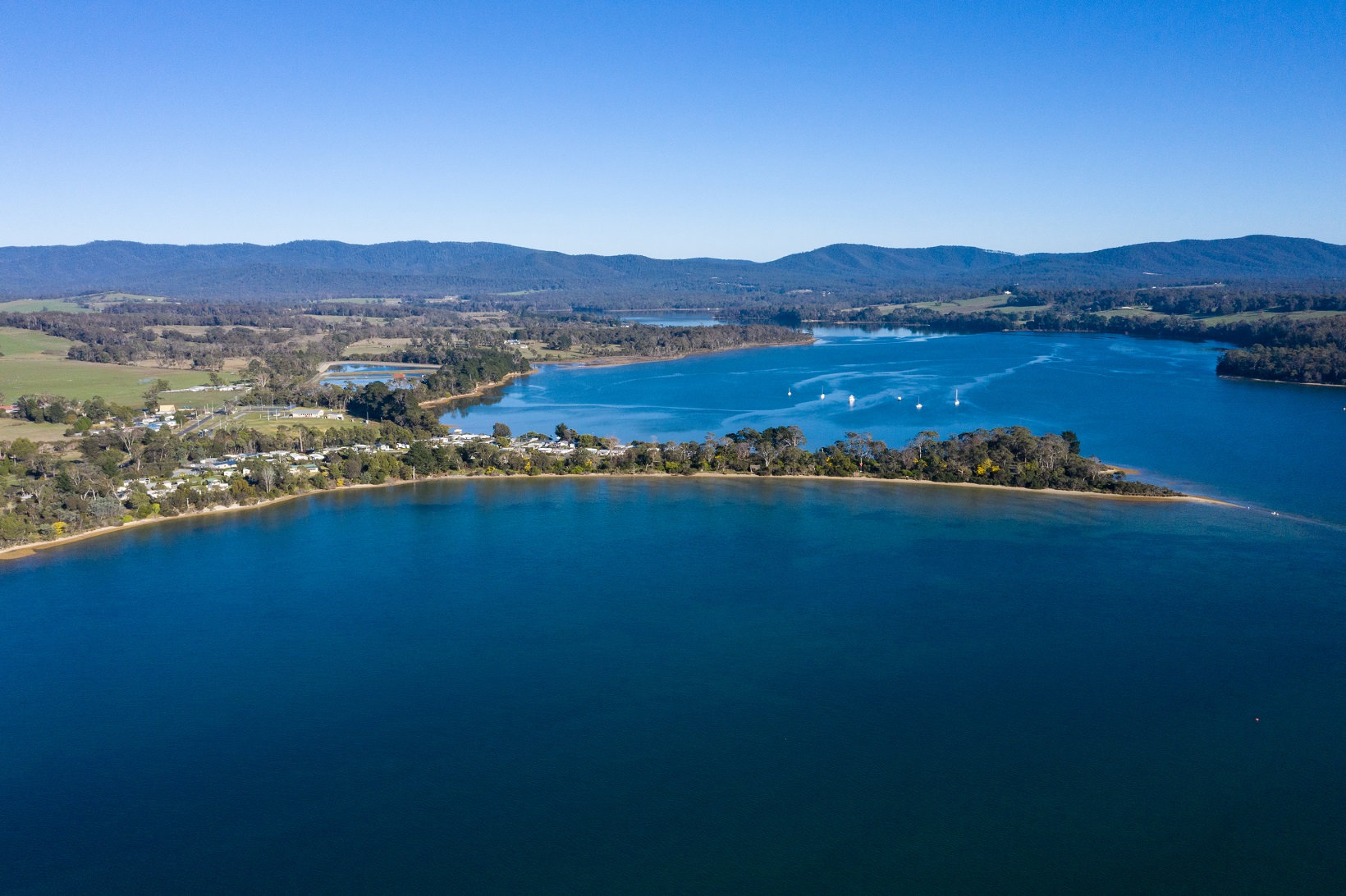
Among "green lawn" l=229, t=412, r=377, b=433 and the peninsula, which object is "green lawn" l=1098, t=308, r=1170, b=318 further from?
"green lawn" l=229, t=412, r=377, b=433

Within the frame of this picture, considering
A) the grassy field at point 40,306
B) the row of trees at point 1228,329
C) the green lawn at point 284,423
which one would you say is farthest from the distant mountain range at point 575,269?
the green lawn at point 284,423

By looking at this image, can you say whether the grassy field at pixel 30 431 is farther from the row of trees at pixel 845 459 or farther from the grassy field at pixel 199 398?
the row of trees at pixel 845 459

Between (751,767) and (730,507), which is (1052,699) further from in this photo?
(730,507)

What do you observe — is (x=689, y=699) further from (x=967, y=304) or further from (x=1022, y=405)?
(x=967, y=304)

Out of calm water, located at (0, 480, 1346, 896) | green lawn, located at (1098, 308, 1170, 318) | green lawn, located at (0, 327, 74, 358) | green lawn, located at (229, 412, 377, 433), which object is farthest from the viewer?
green lawn, located at (1098, 308, 1170, 318)

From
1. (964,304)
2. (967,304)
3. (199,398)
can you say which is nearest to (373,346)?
(199,398)

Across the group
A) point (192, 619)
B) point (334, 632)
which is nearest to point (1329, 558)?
point (334, 632)

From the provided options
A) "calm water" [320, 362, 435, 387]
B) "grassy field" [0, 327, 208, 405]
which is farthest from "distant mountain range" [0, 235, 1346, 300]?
"calm water" [320, 362, 435, 387]

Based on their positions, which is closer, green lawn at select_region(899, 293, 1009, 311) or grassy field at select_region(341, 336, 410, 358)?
grassy field at select_region(341, 336, 410, 358)
